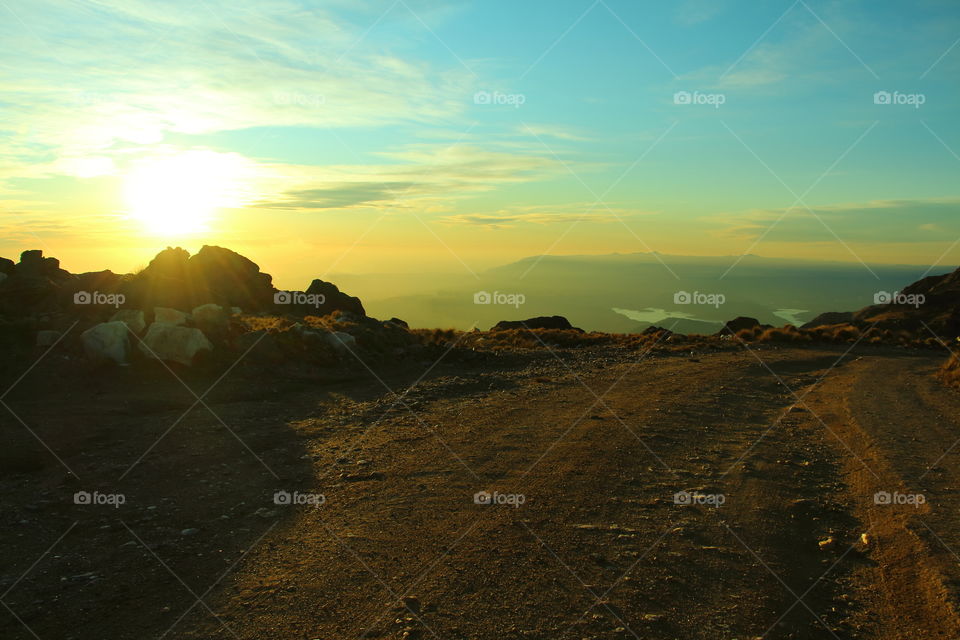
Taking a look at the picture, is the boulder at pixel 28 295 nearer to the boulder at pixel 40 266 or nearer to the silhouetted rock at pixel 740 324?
the boulder at pixel 40 266

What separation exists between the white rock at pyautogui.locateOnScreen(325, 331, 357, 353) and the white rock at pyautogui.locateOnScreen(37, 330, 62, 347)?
669 centimetres

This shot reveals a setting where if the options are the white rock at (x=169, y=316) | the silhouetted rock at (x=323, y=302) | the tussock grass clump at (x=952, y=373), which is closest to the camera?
the white rock at (x=169, y=316)

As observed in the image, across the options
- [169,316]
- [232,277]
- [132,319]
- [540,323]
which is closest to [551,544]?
[169,316]

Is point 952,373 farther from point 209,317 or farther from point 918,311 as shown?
point 918,311

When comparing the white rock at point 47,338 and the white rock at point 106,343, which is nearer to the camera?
the white rock at point 106,343

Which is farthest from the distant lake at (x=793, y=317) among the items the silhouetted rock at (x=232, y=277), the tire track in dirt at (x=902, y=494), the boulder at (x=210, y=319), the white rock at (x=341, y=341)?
the boulder at (x=210, y=319)

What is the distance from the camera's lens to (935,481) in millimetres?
8828

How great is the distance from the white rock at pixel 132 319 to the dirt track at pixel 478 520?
7.74 ft

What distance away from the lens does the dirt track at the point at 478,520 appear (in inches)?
211

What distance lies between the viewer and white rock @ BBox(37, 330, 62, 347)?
49.7ft

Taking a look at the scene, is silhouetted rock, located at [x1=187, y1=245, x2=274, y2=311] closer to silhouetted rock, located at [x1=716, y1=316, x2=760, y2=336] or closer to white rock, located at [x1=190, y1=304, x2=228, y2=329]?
white rock, located at [x1=190, y1=304, x2=228, y2=329]

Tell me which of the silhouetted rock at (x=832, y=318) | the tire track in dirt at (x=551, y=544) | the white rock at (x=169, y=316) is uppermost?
the silhouetted rock at (x=832, y=318)

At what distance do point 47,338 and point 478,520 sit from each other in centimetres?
1332

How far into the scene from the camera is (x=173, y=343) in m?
15.6
